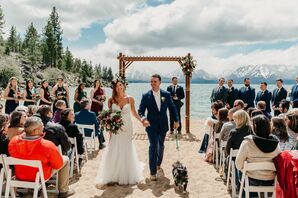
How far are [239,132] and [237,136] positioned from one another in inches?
3.0

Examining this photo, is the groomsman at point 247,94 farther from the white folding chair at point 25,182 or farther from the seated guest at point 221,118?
the white folding chair at point 25,182

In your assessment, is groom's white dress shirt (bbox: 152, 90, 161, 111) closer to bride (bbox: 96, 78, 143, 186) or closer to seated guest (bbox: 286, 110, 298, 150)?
bride (bbox: 96, 78, 143, 186)

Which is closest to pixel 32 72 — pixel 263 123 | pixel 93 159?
pixel 93 159

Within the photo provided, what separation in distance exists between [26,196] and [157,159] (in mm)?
2689

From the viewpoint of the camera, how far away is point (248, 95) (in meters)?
12.0

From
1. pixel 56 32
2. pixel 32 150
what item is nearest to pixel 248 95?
pixel 32 150

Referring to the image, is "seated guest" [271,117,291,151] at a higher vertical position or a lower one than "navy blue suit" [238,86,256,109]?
lower

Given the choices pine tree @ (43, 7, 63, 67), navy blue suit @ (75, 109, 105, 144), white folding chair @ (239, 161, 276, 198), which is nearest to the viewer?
white folding chair @ (239, 161, 276, 198)

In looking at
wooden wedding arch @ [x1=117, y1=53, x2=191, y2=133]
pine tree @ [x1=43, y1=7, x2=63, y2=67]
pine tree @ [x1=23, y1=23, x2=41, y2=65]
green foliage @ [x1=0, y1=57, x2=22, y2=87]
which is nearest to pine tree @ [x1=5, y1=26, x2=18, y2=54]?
pine tree @ [x1=23, y1=23, x2=41, y2=65]

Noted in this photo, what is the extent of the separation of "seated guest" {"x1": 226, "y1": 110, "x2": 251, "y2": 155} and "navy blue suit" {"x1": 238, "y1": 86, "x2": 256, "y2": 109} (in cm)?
665

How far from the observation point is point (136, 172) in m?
6.40

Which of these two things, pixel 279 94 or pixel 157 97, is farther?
pixel 279 94

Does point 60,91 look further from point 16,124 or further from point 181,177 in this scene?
point 181,177

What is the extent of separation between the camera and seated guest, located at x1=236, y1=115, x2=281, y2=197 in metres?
4.33
